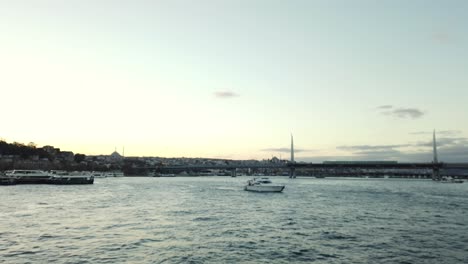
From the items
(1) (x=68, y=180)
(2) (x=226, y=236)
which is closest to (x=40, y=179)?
(1) (x=68, y=180)

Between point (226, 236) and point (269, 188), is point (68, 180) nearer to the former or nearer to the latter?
point (269, 188)

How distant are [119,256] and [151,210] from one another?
2854cm

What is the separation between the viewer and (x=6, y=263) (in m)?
23.5

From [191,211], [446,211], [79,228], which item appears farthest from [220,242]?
[446,211]

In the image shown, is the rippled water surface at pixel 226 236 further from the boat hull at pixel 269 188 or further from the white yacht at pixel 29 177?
the white yacht at pixel 29 177

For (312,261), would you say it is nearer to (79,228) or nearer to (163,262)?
(163,262)

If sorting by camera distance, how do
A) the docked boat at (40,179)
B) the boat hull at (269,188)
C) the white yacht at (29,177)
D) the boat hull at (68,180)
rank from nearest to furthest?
the boat hull at (269,188) < the white yacht at (29,177) < the docked boat at (40,179) < the boat hull at (68,180)

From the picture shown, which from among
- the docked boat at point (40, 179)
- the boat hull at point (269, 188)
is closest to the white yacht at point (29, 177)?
the docked boat at point (40, 179)

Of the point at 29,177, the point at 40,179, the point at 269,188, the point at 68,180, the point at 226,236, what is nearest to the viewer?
the point at 226,236

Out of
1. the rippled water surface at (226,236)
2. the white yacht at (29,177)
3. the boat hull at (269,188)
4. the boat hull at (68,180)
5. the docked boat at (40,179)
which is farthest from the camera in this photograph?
the boat hull at (68,180)

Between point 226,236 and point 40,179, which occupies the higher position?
point 40,179

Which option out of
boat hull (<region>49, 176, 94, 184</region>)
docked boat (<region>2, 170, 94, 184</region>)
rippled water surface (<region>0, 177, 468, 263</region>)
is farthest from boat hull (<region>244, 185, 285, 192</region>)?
docked boat (<region>2, 170, 94, 184</region>)

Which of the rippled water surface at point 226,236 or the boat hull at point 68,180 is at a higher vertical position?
the boat hull at point 68,180

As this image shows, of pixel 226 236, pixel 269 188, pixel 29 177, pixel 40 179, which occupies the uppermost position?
pixel 29 177
